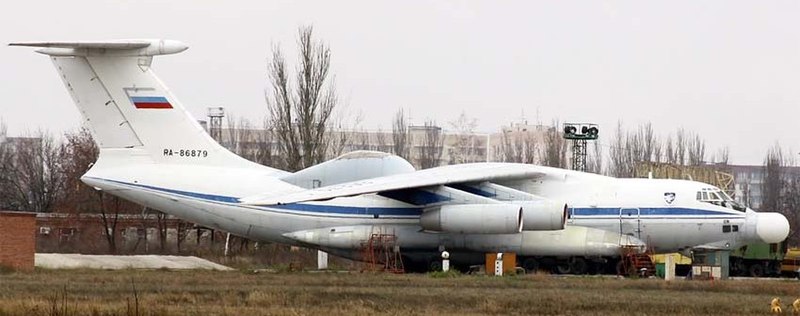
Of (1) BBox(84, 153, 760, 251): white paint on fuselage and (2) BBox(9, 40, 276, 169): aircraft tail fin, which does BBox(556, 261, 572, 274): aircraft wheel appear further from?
(2) BBox(9, 40, 276, 169): aircraft tail fin

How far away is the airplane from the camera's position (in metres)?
28.6

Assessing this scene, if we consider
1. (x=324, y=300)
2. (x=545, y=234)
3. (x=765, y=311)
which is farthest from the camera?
(x=545, y=234)

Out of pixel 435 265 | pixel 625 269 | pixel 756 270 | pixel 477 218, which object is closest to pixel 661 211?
pixel 625 269

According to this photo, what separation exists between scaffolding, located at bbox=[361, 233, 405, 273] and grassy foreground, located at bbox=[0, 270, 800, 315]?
3.12m

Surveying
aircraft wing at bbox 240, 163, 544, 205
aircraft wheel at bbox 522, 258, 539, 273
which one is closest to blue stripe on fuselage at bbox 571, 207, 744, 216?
aircraft wing at bbox 240, 163, 544, 205

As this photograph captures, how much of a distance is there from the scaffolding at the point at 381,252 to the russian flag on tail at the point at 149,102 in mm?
5176

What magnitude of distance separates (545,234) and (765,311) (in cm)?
1171

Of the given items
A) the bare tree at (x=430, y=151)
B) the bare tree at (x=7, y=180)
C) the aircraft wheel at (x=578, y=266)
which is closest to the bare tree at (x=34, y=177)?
the bare tree at (x=7, y=180)

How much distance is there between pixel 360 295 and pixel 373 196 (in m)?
10.2

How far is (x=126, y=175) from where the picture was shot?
2962cm

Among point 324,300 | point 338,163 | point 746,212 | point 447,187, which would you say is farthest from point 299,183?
point 324,300

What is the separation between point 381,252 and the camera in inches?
1166

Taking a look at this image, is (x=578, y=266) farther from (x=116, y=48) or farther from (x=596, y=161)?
(x=596, y=161)

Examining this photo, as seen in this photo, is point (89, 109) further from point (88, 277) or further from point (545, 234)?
point (545, 234)
